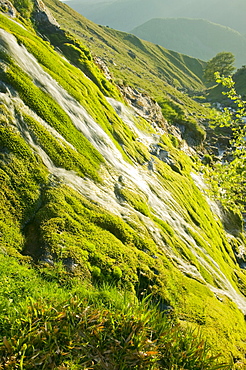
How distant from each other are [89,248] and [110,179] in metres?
9.07

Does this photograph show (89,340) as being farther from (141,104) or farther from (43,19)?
(43,19)

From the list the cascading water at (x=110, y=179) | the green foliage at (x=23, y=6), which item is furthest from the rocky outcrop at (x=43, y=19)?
the cascading water at (x=110, y=179)

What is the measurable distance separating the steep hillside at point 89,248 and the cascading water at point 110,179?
0.14 meters

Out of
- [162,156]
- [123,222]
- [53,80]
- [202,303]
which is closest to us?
[202,303]

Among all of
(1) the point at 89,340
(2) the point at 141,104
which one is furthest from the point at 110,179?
(2) the point at 141,104

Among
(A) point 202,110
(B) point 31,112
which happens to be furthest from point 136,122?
(A) point 202,110

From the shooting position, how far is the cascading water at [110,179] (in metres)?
18.2

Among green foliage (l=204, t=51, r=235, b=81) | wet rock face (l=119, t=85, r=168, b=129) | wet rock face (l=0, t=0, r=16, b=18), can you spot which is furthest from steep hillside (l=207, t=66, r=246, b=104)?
wet rock face (l=0, t=0, r=16, b=18)

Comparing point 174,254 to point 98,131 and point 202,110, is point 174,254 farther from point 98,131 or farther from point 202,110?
point 202,110

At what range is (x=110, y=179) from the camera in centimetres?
2167

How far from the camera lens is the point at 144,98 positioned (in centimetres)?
6531

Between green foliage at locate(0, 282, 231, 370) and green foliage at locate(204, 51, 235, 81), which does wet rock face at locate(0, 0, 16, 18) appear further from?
green foliage at locate(204, 51, 235, 81)

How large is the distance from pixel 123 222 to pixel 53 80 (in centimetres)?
1730

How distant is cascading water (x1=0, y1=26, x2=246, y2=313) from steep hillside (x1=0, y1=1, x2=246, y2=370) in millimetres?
142
